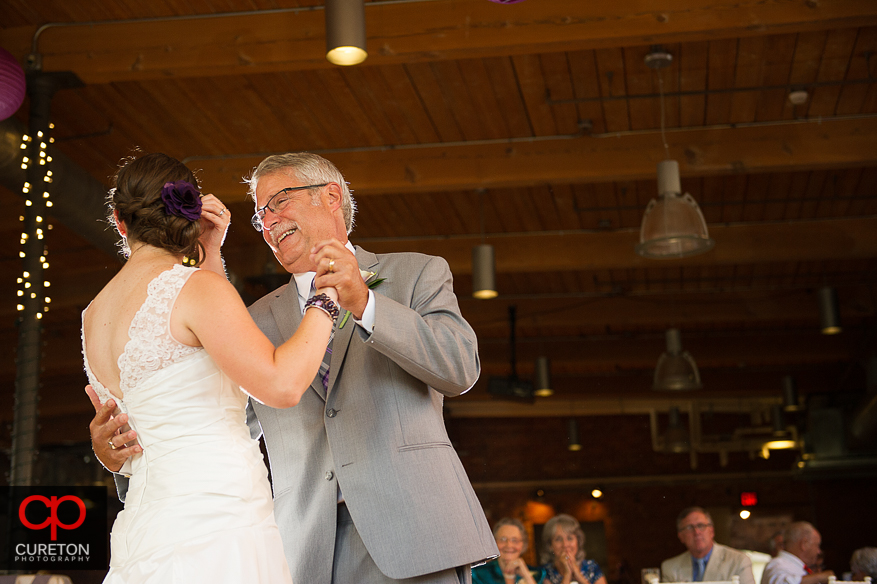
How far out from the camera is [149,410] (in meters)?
1.54

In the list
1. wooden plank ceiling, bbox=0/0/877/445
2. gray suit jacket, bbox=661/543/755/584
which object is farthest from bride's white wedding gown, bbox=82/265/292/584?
gray suit jacket, bbox=661/543/755/584

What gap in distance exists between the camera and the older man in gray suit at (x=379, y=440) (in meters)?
1.58

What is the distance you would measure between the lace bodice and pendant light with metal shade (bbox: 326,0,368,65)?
2082 mm

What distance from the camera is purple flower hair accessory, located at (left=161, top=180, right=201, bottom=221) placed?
5.19 feet

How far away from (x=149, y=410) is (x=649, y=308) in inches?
320

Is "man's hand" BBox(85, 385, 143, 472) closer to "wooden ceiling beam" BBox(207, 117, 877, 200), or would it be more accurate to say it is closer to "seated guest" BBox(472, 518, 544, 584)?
"seated guest" BBox(472, 518, 544, 584)

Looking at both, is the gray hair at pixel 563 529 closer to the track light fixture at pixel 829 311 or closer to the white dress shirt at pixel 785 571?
the white dress shirt at pixel 785 571

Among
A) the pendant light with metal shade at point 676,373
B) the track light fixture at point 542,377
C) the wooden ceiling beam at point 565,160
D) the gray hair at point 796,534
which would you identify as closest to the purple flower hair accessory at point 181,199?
the wooden ceiling beam at point 565,160

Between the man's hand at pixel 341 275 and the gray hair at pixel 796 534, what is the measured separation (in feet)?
16.6

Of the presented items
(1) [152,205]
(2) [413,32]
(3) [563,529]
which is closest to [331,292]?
(1) [152,205]

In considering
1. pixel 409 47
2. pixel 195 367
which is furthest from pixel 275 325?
pixel 409 47

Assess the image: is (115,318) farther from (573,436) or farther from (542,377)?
(573,436)

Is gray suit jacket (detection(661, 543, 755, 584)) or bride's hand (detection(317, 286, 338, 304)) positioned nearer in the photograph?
bride's hand (detection(317, 286, 338, 304))

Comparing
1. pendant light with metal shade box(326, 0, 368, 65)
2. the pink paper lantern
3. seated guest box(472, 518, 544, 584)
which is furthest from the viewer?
seated guest box(472, 518, 544, 584)
